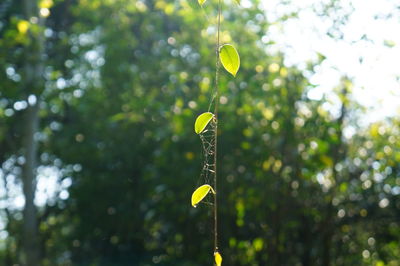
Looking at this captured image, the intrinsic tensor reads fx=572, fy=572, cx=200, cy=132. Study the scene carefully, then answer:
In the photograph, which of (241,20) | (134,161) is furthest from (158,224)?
A: (241,20)

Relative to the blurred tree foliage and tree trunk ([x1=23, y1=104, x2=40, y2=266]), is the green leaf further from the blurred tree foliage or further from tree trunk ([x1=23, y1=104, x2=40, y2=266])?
tree trunk ([x1=23, y1=104, x2=40, y2=266])

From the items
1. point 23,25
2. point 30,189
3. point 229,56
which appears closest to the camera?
point 229,56

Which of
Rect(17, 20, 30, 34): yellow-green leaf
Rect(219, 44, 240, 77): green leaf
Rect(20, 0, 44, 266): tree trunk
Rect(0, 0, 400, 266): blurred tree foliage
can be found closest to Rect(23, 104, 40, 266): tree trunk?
Rect(20, 0, 44, 266): tree trunk

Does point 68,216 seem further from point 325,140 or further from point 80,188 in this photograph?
point 325,140

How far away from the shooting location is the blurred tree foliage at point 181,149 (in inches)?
135

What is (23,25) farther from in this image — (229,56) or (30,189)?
(229,56)

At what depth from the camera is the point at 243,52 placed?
11.1ft

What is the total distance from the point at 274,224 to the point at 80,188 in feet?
4.99

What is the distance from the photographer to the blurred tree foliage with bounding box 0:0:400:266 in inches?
135

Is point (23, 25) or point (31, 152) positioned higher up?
point (23, 25)

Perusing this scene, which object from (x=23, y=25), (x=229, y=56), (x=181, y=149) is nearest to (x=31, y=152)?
(x=23, y=25)

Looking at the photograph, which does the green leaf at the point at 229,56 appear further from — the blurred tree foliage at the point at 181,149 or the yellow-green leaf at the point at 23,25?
the yellow-green leaf at the point at 23,25

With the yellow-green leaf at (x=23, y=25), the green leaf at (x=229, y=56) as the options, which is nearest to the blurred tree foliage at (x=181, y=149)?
the yellow-green leaf at (x=23, y=25)

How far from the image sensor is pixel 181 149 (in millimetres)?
3578
